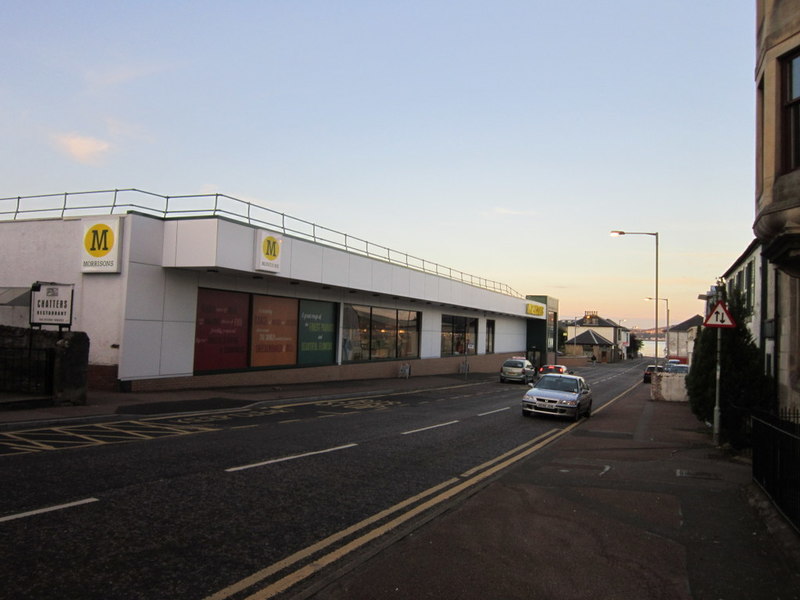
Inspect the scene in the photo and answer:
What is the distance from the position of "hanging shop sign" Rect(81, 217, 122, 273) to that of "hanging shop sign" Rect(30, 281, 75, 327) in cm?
271

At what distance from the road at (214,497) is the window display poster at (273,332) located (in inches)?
417

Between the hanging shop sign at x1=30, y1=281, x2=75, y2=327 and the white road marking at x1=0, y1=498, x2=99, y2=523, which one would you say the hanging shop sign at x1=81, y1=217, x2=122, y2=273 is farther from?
the white road marking at x1=0, y1=498, x2=99, y2=523

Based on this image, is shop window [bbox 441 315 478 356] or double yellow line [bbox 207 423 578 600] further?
shop window [bbox 441 315 478 356]

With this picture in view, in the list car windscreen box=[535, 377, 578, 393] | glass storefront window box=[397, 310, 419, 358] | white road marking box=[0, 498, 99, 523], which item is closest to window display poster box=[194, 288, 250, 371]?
car windscreen box=[535, 377, 578, 393]

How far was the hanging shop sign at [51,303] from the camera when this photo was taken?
17719 mm

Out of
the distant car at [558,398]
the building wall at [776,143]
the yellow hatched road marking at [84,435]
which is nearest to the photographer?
the building wall at [776,143]

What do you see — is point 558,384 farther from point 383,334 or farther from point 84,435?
point 383,334

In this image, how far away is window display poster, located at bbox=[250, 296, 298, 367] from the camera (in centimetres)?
2617

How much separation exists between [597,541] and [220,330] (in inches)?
803

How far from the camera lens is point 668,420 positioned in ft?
64.2

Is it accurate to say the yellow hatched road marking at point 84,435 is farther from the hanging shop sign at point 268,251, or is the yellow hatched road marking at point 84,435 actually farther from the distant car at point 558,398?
the distant car at point 558,398

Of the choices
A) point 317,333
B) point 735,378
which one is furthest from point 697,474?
point 317,333

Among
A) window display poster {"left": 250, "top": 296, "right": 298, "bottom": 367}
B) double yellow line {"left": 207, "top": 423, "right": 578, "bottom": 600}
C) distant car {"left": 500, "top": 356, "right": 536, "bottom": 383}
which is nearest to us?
double yellow line {"left": 207, "top": 423, "right": 578, "bottom": 600}

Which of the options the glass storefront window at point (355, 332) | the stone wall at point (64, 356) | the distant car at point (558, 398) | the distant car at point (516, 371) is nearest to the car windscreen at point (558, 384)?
the distant car at point (558, 398)
